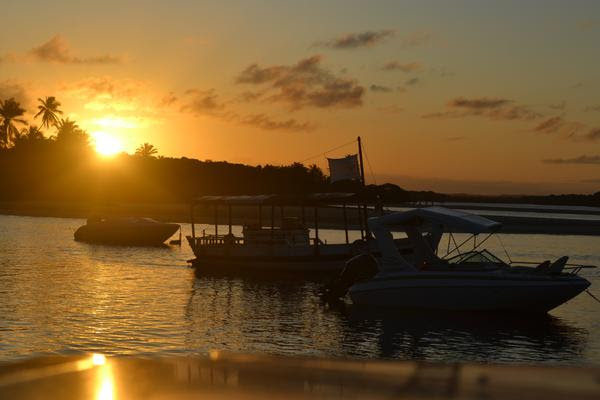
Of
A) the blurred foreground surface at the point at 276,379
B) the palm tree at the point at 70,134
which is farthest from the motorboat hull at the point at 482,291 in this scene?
the palm tree at the point at 70,134

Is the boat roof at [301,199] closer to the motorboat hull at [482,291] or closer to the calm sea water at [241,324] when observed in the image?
the calm sea water at [241,324]

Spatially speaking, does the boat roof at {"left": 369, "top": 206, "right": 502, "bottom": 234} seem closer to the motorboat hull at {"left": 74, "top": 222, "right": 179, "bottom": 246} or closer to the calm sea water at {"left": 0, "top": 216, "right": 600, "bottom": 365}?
the calm sea water at {"left": 0, "top": 216, "right": 600, "bottom": 365}

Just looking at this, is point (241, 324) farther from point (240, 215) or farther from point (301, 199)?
point (240, 215)

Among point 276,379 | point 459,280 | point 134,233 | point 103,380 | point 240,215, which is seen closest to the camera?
point 103,380

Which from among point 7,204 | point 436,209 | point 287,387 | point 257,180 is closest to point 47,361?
point 287,387

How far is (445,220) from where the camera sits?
28.4 meters

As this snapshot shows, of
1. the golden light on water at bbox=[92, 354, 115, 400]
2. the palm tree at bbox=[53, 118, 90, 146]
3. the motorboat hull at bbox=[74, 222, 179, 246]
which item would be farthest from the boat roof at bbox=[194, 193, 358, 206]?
the palm tree at bbox=[53, 118, 90, 146]

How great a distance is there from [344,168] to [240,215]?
64.1 metres

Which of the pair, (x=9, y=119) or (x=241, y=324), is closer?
(x=241, y=324)

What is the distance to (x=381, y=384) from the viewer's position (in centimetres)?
1539

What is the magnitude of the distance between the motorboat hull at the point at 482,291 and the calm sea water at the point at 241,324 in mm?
527

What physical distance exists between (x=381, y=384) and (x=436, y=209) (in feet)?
49.4

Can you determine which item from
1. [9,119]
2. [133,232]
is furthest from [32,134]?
[133,232]

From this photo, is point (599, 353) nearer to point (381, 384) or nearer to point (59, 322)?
point (381, 384)
